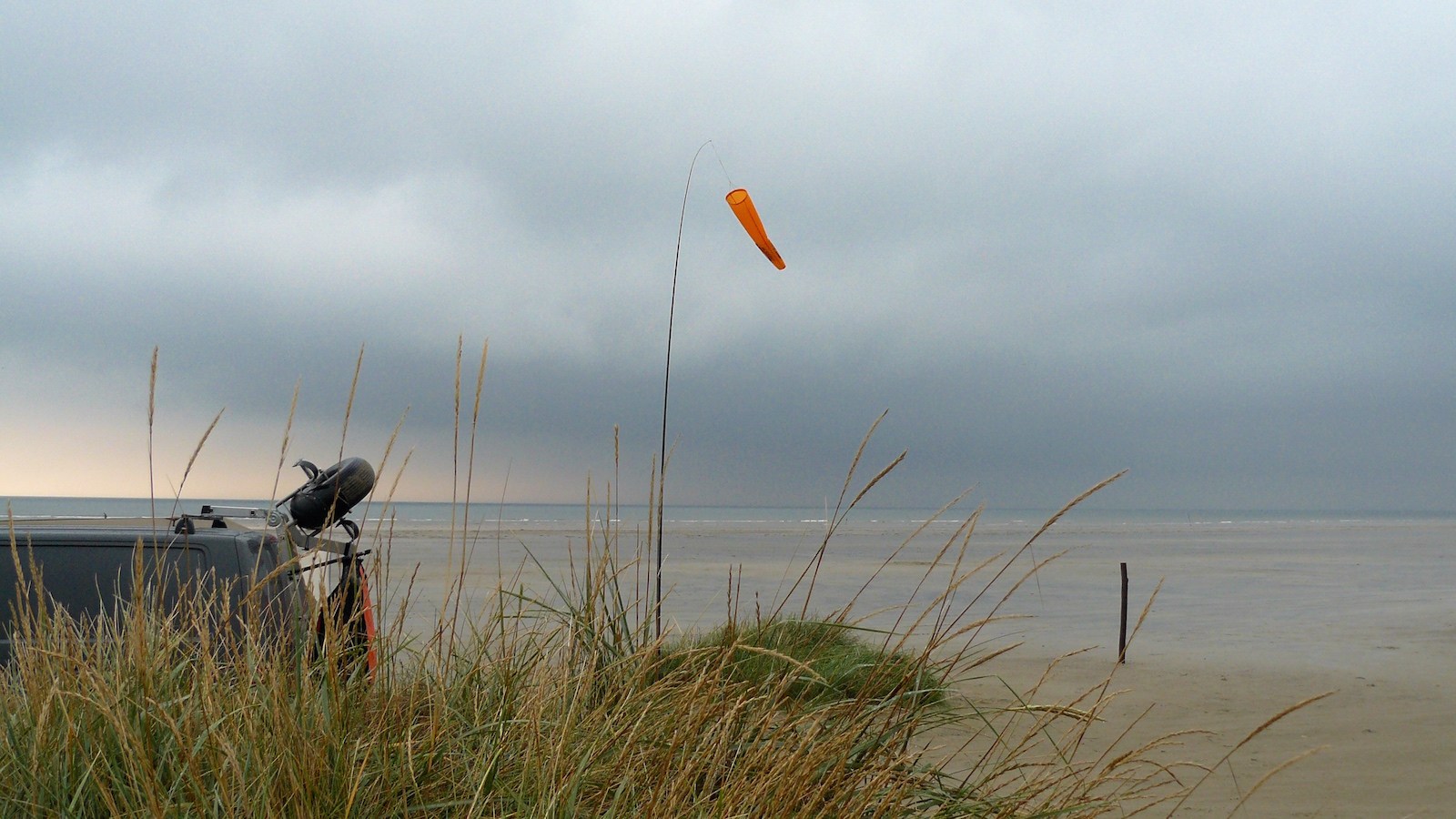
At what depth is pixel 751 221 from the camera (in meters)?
2.91

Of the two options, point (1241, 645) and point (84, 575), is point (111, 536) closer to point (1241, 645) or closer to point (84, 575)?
point (84, 575)

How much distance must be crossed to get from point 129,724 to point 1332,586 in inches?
958

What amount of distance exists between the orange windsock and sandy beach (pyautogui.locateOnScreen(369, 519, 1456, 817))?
1052 mm

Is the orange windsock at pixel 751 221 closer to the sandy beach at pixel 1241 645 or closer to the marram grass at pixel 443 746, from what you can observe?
the sandy beach at pixel 1241 645

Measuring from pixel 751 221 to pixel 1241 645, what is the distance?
12365mm

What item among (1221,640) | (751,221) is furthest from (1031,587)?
(751,221)

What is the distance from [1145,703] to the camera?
848 centimetres

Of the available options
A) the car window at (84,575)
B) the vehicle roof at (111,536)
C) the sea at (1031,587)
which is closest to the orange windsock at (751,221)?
the sea at (1031,587)

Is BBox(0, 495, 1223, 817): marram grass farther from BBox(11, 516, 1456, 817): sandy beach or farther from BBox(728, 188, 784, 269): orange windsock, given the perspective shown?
BBox(728, 188, 784, 269): orange windsock

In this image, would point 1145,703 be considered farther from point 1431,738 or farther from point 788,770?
point 788,770

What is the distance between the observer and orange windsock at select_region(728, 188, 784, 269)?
2902 millimetres

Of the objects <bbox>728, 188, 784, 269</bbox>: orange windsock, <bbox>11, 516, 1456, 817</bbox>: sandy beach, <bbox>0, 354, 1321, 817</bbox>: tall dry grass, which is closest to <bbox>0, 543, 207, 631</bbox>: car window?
<bbox>11, 516, 1456, 817</bbox>: sandy beach

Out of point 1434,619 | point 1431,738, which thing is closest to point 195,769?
point 1431,738

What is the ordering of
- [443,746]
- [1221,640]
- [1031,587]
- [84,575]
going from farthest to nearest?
[1031,587], [1221,640], [84,575], [443,746]
